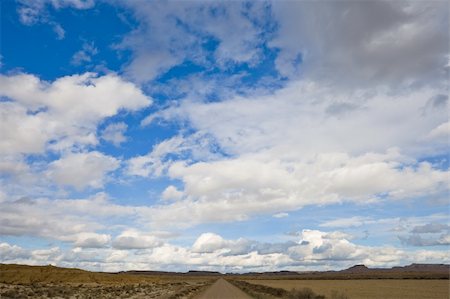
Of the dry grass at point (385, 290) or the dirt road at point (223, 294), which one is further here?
the dry grass at point (385, 290)

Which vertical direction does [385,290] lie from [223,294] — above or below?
below

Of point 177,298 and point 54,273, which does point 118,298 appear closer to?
point 177,298

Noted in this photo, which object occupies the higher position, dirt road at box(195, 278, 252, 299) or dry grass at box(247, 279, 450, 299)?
dirt road at box(195, 278, 252, 299)

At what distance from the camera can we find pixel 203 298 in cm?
4409

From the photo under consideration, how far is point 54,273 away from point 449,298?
80.4 meters

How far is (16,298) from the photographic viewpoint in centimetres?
3662

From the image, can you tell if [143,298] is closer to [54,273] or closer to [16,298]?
[16,298]

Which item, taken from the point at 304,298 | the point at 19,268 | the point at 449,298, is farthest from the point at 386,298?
the point at 19,268

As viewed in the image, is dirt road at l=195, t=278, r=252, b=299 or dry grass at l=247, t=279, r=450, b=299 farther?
dry grass at l=247, t=279, r=450, b=299

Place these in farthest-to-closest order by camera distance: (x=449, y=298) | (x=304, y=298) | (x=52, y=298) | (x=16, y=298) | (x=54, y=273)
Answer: (x=54, y=273), (x=449, y=298), (x=304, y=298), (x=52, y=298), (x=16, y=298)

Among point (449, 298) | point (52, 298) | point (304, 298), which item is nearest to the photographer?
point (52, 298)

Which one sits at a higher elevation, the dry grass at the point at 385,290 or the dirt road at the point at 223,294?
the dirt road at the point at 223,294

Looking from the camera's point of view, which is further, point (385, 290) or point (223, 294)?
point (385, 290)

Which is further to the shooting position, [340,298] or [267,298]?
[267,298]
